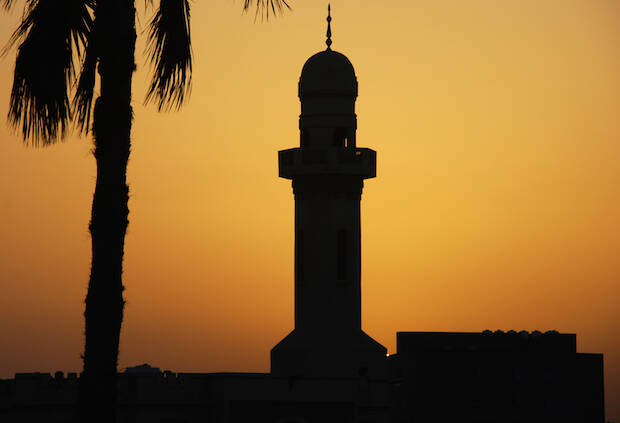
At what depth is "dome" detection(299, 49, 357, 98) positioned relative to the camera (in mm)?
55062

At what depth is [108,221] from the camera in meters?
17.8

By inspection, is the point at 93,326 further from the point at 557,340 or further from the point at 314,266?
the point at 557,340

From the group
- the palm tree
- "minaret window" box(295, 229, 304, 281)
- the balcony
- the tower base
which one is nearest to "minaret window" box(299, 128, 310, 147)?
the balcony

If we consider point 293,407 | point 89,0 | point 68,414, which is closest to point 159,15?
point 89,0

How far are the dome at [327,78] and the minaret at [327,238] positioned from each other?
0.14 ft

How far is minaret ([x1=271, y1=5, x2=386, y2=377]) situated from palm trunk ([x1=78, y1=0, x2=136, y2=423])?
35385 millimetres

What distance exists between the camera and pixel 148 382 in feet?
162

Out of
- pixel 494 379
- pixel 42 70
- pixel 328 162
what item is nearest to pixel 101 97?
pixel 42 70

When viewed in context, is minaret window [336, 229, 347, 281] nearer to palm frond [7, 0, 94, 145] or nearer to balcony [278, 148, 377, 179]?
balcony [278, 148, 377, 179]

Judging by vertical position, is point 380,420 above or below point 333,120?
below

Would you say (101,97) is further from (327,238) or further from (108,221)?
(327,238)

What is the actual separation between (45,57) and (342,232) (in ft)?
118

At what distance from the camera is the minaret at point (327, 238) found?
53312 mm

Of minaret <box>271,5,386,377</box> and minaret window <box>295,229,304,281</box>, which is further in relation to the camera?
minaret window <box>295,229,304,281</box>
